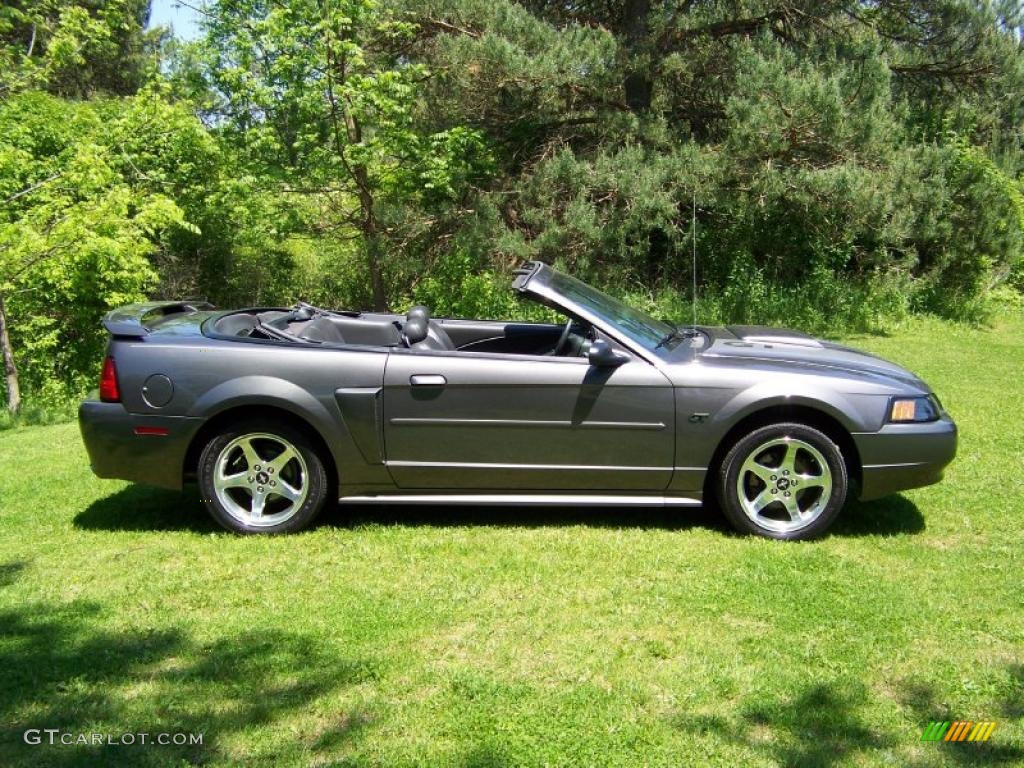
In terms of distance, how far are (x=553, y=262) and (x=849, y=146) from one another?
14.0 ft

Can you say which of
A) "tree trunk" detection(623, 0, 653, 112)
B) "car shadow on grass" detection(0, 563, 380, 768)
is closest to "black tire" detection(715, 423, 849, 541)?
"car shadow on grass" detection(0, 563, 380, 768)

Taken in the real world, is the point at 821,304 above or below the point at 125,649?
above

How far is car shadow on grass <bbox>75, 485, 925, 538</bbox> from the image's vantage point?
4.79 metres

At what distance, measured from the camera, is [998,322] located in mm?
13273

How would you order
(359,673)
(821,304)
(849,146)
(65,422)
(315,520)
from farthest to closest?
(821,304) → (849,146) → (65,422) → (315,520) → (359,673)

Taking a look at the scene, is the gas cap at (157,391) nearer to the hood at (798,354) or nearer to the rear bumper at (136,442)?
the rear bumper at (136,442)

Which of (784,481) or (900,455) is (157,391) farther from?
(900,455)

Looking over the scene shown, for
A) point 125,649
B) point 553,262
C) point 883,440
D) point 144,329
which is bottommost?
point 125,649

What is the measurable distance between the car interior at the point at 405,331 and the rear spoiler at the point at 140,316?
367 mm

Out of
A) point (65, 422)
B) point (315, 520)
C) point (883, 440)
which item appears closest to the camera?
point (883, 440)

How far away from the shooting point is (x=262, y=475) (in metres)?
4.65

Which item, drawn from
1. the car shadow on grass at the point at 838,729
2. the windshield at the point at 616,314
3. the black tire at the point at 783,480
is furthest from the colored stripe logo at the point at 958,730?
the windshield at the point at 616,314

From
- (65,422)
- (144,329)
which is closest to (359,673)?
(144,329)

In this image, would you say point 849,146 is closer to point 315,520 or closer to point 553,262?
point 553,262
